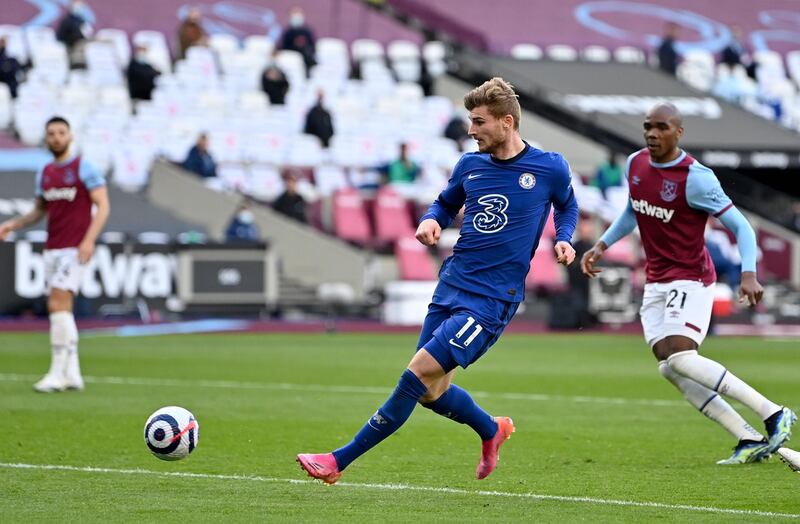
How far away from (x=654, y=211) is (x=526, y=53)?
28.5 m

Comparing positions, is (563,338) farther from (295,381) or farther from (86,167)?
(86,167)

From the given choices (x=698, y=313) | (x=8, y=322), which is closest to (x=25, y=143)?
(x=8, y=322)

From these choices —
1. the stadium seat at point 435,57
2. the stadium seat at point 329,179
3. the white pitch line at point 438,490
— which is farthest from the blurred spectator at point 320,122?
the white pitch line at point 438,490

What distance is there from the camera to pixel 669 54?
38.5 m

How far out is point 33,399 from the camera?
43.0ft

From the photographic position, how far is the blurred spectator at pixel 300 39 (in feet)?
108

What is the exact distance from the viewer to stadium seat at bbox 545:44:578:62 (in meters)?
37.8

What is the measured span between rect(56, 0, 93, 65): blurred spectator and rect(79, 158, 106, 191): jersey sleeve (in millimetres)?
17892

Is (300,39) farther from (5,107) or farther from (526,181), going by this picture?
(526,181)

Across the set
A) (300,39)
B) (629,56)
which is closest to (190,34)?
(300,39)

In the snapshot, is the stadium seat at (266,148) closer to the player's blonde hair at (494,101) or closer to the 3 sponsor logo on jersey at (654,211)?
the 3 sponsor logo on jersey at (654,211)

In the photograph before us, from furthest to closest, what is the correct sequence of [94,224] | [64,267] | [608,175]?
[608,175] → [64,267] → [94,224]

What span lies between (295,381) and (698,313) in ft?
22.6

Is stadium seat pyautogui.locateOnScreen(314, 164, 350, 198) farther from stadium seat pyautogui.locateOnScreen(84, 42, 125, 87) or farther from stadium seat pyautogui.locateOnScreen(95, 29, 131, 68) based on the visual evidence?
stadium seat pyautogui.locateOnScreen(95, 29, 131, 68)
